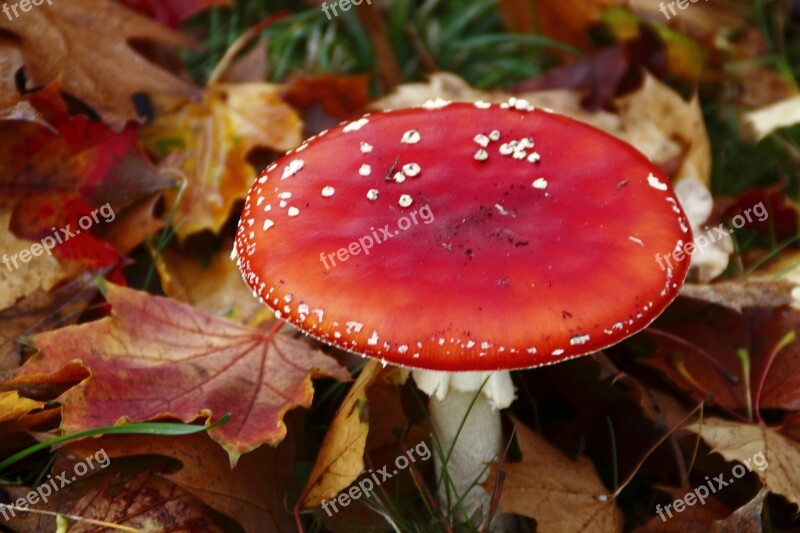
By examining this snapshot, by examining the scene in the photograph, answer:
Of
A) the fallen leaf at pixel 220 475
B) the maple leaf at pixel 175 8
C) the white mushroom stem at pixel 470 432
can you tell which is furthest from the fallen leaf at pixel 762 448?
the maple leaf at pixel 175 8

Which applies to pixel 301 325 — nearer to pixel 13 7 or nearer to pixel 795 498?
pixel 795 498

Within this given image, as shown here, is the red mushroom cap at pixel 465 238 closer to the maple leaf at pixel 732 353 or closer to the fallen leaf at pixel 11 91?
the maple leaf at pixel 732 353

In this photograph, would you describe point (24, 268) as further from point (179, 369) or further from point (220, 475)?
point (220, 475)

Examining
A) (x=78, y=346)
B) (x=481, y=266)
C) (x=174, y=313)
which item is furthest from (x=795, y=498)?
(x=78, y=346)

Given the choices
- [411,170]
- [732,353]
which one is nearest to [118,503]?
[411,170]

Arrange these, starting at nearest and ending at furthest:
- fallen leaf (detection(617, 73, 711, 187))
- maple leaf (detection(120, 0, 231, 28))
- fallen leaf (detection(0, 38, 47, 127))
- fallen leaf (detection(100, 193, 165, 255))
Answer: fallen leaf (detection(0, 38, 47, 127)), fallen leaf (detection(100, 193, 165, 255)), fallen leaf (detection(617, 73, 711, 187)), maple leaf (detection(120, 0, 231, 28))

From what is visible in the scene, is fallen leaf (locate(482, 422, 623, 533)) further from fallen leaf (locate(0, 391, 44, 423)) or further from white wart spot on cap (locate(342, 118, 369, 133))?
fallen leaf (locate(0, 391, 44, 423))

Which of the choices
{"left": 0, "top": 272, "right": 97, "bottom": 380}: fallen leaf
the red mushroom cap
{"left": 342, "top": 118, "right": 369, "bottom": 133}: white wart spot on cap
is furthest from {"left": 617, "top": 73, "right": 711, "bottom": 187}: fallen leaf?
{"left": 0, "top": 272, "right": 97, "bottom": 380}: fallen leaf
